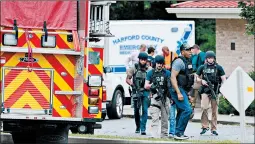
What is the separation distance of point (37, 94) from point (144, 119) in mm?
4105

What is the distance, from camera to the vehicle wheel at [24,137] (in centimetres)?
1642

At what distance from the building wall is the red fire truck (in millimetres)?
12740

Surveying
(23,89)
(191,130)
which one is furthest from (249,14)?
(23,89)

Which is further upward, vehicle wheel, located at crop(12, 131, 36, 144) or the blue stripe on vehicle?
the blue stripe on vehicle

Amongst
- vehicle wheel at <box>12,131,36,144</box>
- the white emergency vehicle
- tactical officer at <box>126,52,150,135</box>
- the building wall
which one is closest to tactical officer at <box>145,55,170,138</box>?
tactical officer at <box>126,52,150,135</box>

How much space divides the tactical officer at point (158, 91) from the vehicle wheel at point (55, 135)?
6.41ft

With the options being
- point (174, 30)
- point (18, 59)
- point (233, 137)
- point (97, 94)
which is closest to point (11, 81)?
point (18, 59)

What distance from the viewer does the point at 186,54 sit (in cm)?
1722

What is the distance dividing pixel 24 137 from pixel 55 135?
970mm

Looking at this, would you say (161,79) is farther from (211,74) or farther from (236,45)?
(236,45)

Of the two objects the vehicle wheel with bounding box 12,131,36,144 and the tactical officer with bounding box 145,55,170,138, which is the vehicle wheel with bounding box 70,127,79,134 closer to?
the vehicle wheel with bounding box 12,131,36,144

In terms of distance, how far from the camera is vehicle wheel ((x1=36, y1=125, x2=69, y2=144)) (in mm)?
15688

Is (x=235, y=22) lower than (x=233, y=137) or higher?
higher

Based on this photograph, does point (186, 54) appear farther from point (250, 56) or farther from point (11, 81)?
point (250, 56)
